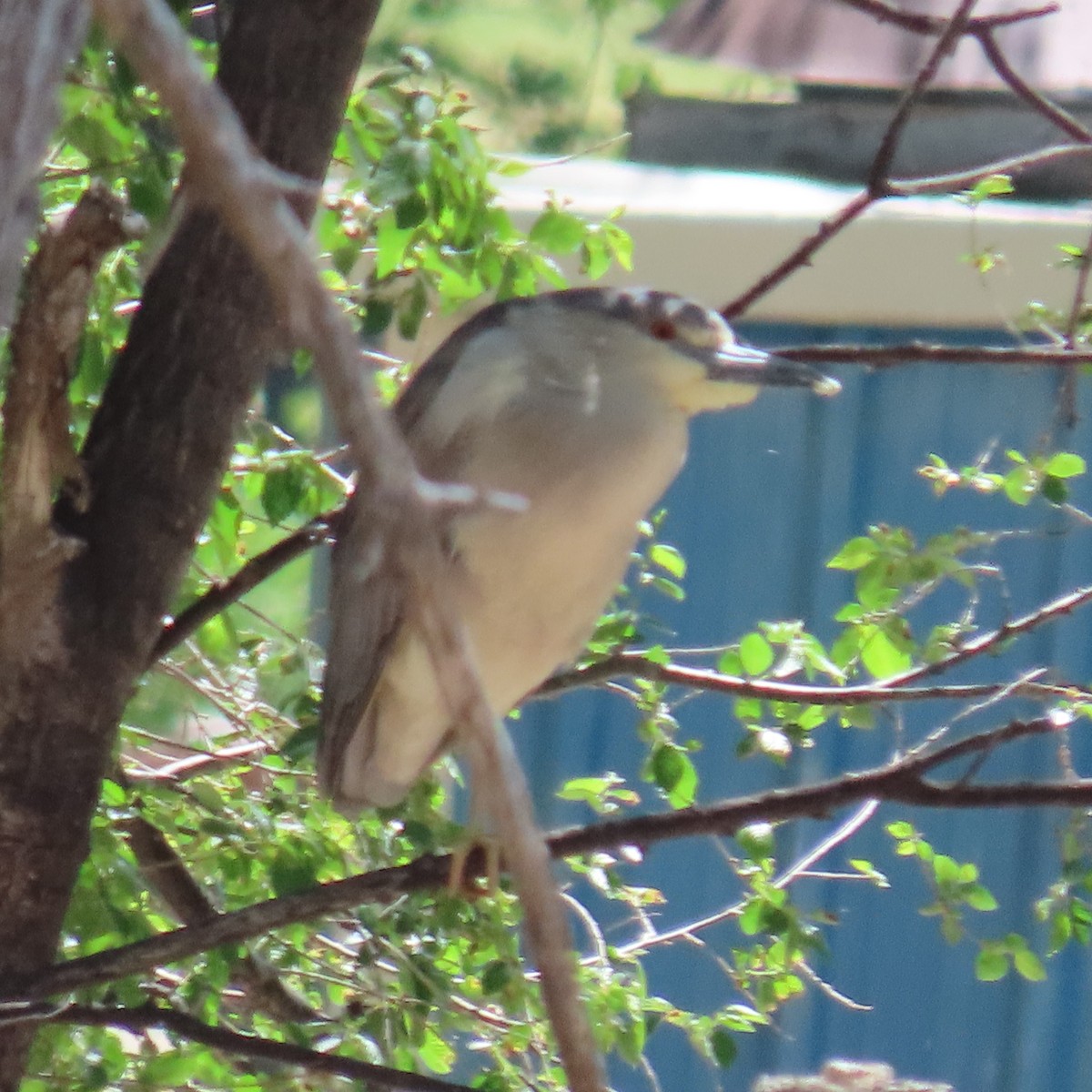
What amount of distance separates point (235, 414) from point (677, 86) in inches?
115

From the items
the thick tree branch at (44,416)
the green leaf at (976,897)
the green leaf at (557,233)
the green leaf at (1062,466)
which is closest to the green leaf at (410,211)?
the green leaf at (557,233)

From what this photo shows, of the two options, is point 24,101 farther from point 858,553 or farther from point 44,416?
point 858,553

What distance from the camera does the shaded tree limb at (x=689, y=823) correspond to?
1305mm

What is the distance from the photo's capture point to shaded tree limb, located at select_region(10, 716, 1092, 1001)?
1.30m

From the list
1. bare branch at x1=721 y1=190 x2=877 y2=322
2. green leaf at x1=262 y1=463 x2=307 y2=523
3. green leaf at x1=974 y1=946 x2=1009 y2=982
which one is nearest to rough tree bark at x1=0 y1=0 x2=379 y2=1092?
green leaf at x1=262 y1=463 x2=307 y2=523

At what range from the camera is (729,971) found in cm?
189

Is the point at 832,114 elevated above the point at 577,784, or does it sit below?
above

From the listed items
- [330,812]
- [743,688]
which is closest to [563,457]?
[743,688]

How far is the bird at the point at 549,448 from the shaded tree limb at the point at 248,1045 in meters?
0.41

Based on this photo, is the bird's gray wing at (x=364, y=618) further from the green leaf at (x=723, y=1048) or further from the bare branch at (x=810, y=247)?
the green leaf at (x=723, y=1048)

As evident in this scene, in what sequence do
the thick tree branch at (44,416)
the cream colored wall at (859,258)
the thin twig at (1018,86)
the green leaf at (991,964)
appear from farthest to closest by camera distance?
the cream colored wall at (859,258) → the green leaf at (991,964) → the thin twig at (1018,86) → the thick tree branch at (44,416)

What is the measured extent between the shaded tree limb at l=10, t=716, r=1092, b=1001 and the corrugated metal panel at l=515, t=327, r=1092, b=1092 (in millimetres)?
1768

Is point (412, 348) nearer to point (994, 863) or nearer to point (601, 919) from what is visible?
point (601, 919)

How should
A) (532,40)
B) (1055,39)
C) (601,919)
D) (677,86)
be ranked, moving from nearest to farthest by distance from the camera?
(601,919) → (1055,39) → (677,86) → (532,40)
